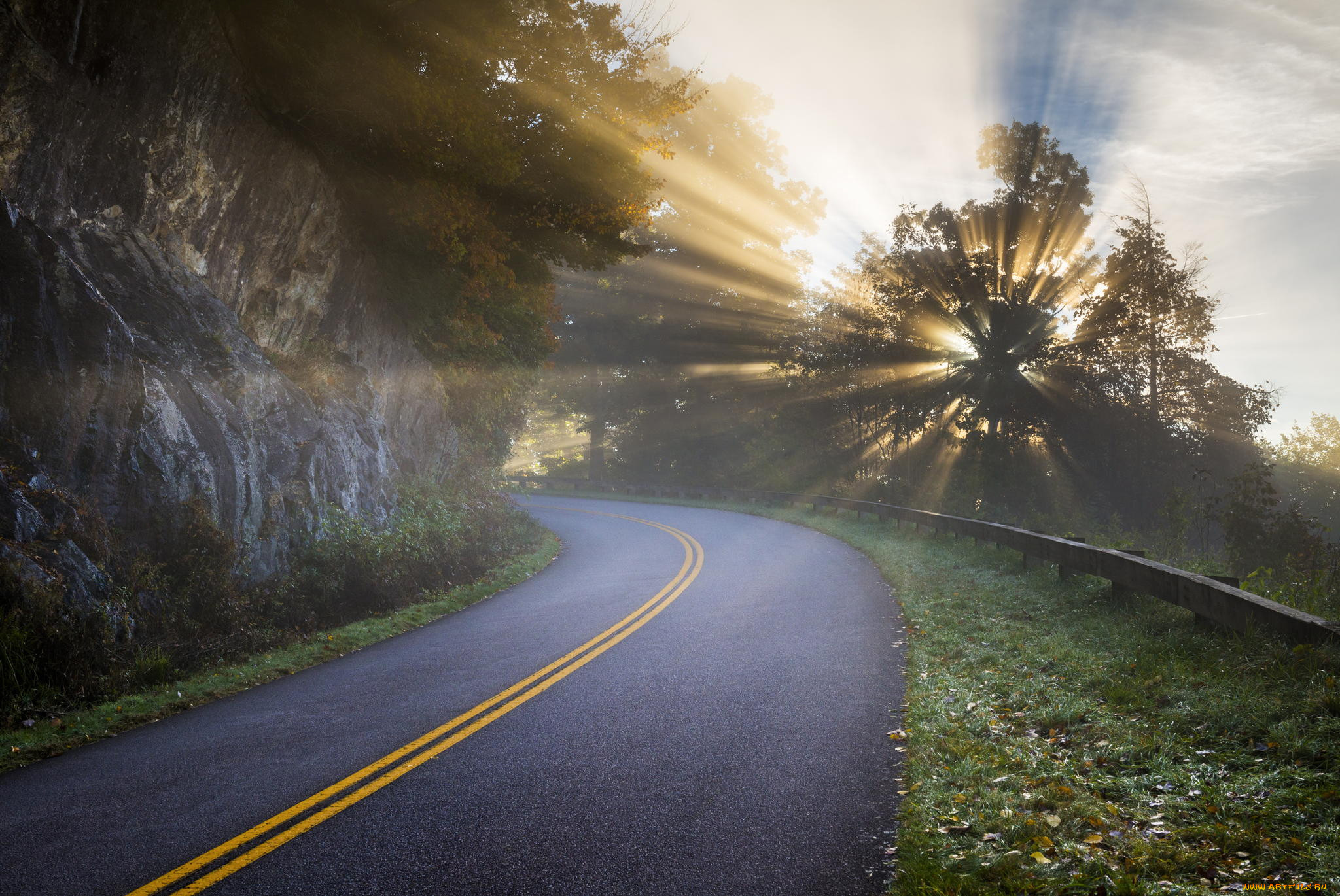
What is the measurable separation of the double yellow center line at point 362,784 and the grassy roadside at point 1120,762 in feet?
10.7

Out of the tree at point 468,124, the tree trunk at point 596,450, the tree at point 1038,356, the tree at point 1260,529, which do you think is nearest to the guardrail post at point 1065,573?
the tree at point 468,124

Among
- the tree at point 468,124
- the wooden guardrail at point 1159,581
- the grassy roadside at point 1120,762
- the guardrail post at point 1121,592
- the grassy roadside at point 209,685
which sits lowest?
the grassy roadside at point 209,685

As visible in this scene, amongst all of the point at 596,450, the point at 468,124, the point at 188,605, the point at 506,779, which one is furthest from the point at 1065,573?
the point at 596,450

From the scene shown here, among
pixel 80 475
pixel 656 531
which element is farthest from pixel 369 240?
pixel 656 531

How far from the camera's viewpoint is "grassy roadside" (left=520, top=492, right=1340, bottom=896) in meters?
3.59

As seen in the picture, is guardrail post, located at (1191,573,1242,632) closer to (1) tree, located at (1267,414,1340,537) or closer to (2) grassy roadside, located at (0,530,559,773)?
(2) grassy roadside, located at (0,530,559,773)

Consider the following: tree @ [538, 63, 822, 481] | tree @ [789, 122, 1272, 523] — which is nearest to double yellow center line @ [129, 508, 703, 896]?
tree @ [789, 122, 1272, 523]

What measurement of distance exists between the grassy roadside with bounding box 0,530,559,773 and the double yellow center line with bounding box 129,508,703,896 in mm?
2736

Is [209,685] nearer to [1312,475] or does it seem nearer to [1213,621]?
[1213,621]

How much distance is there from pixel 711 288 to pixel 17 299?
116 feet

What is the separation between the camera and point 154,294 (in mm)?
9719

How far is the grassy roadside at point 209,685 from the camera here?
19.7 ft

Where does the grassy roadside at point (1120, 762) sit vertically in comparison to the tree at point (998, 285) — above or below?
below

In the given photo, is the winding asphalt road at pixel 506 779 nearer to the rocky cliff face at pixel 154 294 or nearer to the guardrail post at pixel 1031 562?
the rocky cliff face at pixel 154 294
